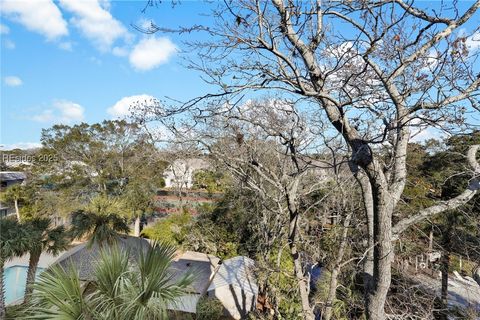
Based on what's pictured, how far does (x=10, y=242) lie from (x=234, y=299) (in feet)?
17.2

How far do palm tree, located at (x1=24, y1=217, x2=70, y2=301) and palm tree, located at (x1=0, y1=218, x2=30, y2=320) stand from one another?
19 cm

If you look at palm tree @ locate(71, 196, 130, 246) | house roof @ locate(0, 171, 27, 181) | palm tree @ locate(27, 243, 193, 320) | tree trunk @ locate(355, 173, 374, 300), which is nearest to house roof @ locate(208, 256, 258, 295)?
palm tree @ locate(71, 196, 130, 246)

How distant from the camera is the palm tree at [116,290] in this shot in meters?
3.04

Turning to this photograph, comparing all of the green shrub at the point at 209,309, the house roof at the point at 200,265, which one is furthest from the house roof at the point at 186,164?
the green shrub at the point at 209,309

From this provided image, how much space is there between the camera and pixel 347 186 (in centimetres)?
741

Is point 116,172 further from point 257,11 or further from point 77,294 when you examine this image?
point 257,11

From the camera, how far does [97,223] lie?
795 centimetres

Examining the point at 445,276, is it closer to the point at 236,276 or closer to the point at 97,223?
the point at 236,276

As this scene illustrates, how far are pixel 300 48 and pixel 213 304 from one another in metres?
6.47

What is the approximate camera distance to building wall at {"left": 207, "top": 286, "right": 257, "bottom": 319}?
789 centimetres

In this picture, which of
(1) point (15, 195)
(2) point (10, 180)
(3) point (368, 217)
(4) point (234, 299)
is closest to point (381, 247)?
(3) point (368, 217)

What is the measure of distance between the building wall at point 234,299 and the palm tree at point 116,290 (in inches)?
180

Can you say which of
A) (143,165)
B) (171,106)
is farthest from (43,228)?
(143,165)

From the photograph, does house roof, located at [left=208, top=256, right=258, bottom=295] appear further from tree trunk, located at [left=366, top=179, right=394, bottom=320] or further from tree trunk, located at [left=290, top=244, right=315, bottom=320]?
tree trunk, located at [left=366, top=179, right=394, bottom=320]
